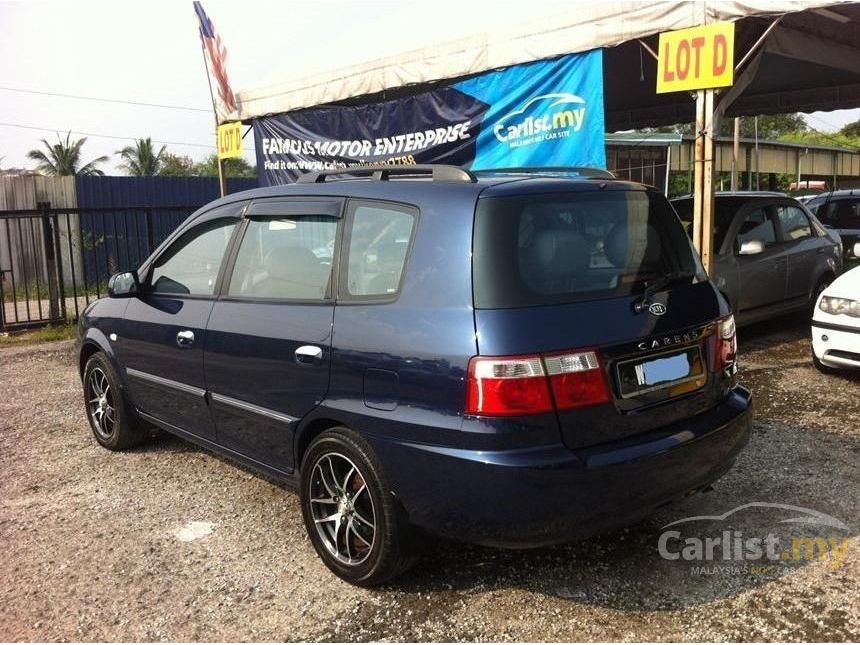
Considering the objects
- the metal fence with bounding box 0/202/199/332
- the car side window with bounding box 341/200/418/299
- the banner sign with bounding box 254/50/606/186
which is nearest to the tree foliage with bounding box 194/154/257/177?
the metal fence with bounding box 0/202/199/332

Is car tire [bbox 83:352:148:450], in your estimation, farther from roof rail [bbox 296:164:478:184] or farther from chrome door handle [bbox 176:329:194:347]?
roof rail [bbox 296:164:478:184]

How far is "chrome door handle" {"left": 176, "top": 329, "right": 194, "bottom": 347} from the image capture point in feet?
12.8

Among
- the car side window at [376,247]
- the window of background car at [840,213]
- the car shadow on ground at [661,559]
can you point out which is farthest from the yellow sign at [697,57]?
the window of background car at [840,213]

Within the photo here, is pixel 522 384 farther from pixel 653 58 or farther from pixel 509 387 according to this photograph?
pixel 653 58

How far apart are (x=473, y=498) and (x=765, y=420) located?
328cm

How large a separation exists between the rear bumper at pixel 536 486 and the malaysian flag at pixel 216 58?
31.0 ft

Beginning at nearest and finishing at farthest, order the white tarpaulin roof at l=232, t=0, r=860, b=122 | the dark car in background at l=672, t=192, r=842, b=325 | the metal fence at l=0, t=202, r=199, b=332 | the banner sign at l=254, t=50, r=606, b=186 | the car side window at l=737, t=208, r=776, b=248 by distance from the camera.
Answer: the white tarpaulin roof at l=232, t=0, r=860, b=122, the banner sign at l=254, t=50, r=606, b=186, the dark car in background at l=672, t=192, r=842, b=325, the car side window at l=737, t=208, r=776, b=248, the metal fence at l=0, t=202, r=199, b=332

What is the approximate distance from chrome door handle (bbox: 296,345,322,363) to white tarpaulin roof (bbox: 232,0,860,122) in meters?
4.37

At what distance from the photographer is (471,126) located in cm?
811

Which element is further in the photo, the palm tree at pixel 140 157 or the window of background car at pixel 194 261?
the palm tree at pixel 140 157

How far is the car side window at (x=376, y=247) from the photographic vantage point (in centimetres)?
300

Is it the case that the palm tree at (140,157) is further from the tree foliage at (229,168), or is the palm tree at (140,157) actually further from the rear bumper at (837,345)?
the rear bumper at (837,345)

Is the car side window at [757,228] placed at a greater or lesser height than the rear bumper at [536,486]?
greater

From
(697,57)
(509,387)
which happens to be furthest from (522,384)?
(697,57)
